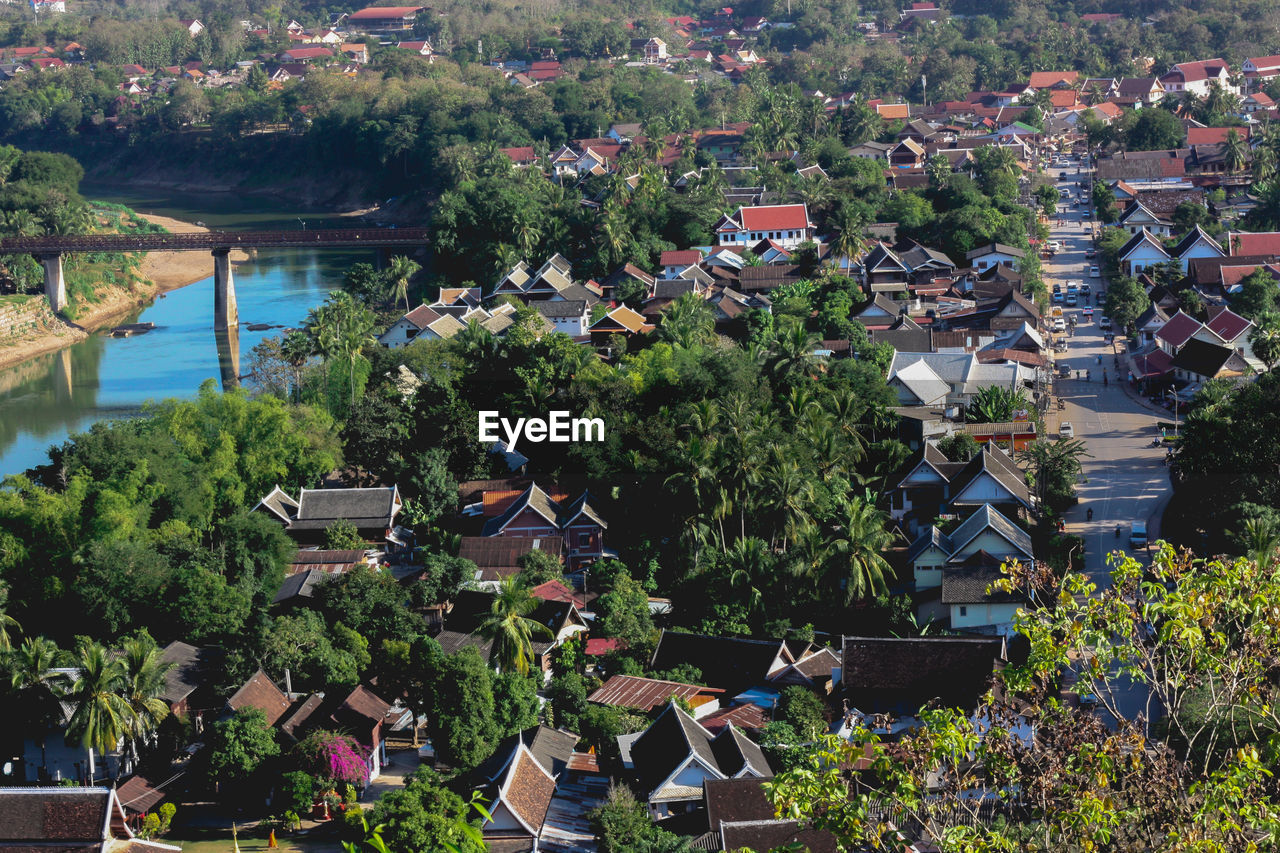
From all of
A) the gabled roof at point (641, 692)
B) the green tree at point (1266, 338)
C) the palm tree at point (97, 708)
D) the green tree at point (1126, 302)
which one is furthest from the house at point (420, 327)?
the palm tree at point (97, 708)

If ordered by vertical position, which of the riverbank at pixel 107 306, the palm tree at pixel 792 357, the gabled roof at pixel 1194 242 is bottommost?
the riverbank at pixel 107 306

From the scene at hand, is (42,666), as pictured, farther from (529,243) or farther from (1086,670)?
(529,243)

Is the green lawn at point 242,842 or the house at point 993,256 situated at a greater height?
→ the house at point 993,256

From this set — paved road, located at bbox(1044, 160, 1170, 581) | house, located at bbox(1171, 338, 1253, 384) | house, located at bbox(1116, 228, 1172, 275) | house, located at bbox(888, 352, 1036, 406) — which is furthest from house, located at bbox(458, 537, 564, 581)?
house, located at bbox(1116, 228, 1172, 275)

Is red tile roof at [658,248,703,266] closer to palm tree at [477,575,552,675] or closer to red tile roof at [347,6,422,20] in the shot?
palm tree at [477,575,552,675]

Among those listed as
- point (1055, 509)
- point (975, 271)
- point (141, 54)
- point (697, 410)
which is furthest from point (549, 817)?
point (141, 54)

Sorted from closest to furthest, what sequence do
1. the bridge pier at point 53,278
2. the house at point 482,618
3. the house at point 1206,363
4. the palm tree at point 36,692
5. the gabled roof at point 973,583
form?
1. the palm tree at point 36,692
2. the house at point 482,618
3. the gabled roof at point 973,583
4. the house at point 1206,363
5. the bridge pier at point 53,278

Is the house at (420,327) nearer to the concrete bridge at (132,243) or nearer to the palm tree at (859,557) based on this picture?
the concrete bridge at (132,243)
